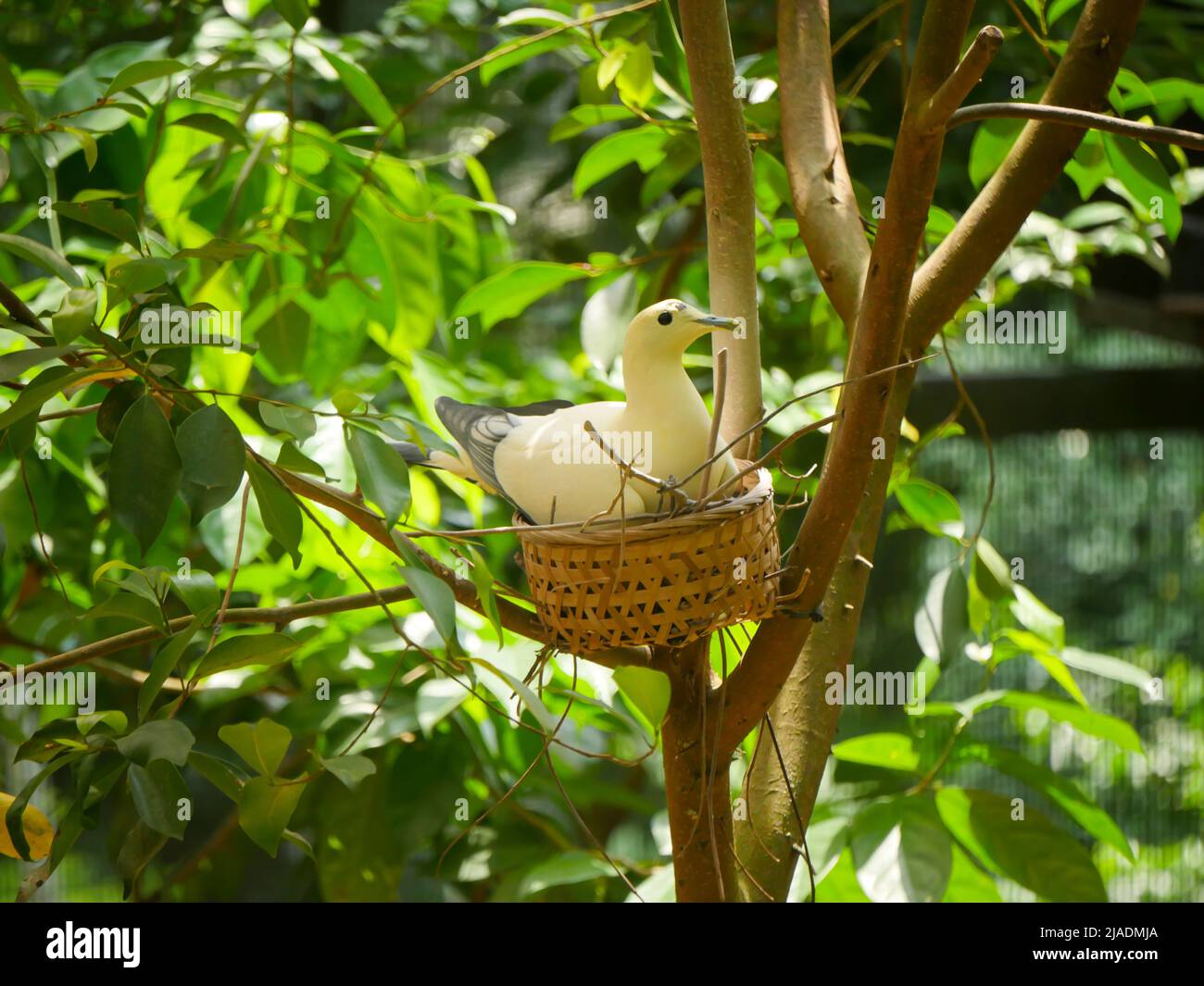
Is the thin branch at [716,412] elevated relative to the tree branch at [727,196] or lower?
lower

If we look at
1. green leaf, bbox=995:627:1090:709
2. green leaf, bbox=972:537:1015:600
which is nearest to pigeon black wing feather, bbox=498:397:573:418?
green leaf, bbox=972:537:1015:600

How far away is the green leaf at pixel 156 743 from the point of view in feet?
1.61

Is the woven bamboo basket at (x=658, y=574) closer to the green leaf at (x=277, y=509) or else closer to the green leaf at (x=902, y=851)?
the green leaf at (x=277, y=509)

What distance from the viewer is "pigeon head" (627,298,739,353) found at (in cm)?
67

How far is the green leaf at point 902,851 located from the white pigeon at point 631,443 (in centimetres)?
32

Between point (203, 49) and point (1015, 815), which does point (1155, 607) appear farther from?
point (203, 49)

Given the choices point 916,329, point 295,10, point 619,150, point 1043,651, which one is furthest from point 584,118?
point 1043,651

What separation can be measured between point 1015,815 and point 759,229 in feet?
1.80

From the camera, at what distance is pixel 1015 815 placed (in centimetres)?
86

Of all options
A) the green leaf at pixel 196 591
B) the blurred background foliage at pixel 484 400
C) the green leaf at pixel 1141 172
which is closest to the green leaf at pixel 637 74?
the blurred background foliage at pixel 484 400

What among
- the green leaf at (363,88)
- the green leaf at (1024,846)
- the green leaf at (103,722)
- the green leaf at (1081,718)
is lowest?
the green leaf at (1024,846)

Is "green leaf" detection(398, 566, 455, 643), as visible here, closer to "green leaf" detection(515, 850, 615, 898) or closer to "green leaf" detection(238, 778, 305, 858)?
"green leaf" detection(238, 778, 305, 858)

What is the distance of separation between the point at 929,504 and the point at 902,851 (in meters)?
0.26

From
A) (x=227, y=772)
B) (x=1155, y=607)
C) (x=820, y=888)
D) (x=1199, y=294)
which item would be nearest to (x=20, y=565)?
(x=227, y=772)
